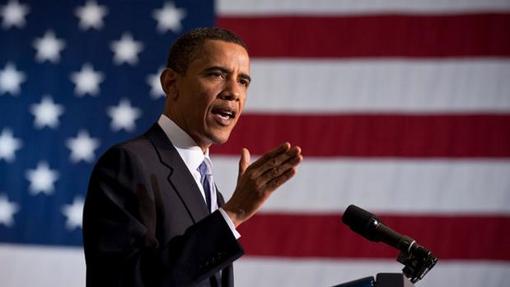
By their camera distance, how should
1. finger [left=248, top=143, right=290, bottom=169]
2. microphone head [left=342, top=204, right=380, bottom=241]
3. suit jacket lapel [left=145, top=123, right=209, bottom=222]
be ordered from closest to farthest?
1. finger [left=248, top=143, right=290, bottom=169]
2. microphone head [left=342, top=204, right=380, bottom=241]
3. suit jacket lapel [left=145, top=123, right=209, bottom=222]

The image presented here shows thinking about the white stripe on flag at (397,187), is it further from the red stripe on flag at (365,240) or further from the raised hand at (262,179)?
the raised hand at (262,179)

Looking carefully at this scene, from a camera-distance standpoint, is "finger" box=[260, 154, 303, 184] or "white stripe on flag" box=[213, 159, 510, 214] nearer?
"finger" box=[260, 154, 303, 184]

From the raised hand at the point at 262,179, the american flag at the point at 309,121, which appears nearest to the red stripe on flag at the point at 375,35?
the american flag at the point at 309,121

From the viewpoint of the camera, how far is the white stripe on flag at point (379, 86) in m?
2.88

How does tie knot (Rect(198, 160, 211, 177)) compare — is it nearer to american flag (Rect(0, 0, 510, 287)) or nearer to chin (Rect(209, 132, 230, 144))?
chin (Rect(209, 132, 230, 144))

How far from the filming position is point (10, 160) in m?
3.07

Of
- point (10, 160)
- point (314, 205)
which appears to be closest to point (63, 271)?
point (10, 160)

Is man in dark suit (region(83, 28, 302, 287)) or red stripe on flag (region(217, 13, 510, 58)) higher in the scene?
red stripe on flag (region(217, 13, 510, 58))

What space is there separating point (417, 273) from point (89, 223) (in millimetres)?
521

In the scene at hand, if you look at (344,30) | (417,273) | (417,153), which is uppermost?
(344,30)

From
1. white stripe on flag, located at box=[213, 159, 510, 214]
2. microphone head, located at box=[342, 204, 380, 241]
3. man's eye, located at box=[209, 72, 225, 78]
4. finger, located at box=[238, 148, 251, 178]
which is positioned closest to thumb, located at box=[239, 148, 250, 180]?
finger, located at box=[238, 148, 251, 178]

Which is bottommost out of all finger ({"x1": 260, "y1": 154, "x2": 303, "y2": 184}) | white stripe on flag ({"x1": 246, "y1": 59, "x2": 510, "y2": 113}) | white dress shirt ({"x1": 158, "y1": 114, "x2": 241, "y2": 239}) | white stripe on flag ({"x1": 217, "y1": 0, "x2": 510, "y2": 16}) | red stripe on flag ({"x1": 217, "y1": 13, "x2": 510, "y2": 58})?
finger ({"x1": 260, "y1": 154, "x2": 303, "y2": 184})

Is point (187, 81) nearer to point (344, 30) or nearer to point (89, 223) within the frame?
point (89, 223)

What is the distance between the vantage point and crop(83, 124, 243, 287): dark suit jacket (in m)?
1.16
